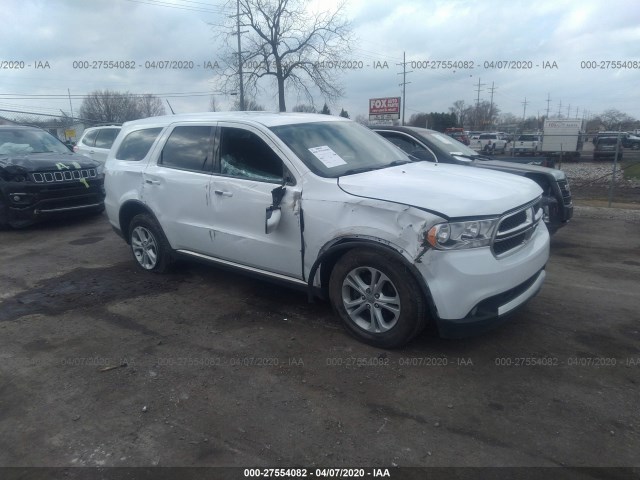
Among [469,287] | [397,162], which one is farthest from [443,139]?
[469,287]

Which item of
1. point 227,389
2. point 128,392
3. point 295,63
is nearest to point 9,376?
point 128,392

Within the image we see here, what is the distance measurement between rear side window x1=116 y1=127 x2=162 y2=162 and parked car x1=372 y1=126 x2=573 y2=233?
10.3 ft

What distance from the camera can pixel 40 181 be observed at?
830cm

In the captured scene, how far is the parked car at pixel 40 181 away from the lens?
8.19 m

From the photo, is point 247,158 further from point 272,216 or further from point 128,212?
point 128,212

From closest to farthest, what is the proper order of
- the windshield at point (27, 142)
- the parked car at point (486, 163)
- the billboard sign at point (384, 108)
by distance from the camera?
the parked car at point (486, 163)
the windshield at point (27, 142)
the billboard sign at point (384, 108)

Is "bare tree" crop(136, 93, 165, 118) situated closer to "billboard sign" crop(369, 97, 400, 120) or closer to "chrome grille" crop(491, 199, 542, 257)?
"billboard sign" crop(369, 97, 400, 120)

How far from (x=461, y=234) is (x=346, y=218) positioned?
0.89 m

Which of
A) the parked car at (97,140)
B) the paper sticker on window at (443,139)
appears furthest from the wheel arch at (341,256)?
the parked car at (97,140)

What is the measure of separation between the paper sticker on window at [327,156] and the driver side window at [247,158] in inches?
13.4

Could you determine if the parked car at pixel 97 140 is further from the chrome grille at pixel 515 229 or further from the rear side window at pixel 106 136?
the chrome grille at pixel 515 229

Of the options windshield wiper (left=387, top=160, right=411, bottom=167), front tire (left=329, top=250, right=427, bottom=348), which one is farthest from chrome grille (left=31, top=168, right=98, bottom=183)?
front tire (left=329, top=250, right=427, bottom=348)

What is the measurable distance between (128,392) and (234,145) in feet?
8.00

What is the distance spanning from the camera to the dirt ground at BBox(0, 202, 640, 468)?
280 centimetres
